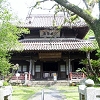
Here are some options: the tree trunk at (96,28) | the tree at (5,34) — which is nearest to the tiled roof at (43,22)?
the tree at (5,34)

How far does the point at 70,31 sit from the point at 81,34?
2.51 metres

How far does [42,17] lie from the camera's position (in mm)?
28891

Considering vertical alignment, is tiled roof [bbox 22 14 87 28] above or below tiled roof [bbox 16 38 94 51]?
above

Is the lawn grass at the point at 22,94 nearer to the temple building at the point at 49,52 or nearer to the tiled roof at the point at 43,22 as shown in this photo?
the temple building at the point at 49,52

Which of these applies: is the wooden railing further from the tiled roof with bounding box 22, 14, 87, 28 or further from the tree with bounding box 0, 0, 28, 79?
the tree with bounding box 0, 0, 28, 79

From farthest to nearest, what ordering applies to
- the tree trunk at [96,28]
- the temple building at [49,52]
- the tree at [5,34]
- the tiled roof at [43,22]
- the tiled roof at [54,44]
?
the tiled roof at [43,22] < the temple building at [49,52] < the tiled roof at [54,44] < the tree at [5,34] < the tree trunk at [96,28]

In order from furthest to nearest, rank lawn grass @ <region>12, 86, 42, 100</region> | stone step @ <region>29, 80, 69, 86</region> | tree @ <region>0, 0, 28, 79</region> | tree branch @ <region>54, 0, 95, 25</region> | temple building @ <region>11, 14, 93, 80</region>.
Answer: temple building @ <region>11, 14, 93, 80</region>
stone step @ <region>29, 80, 69, 86</region>
tree @ <region>0, 0, 28, 79</region>
lawn grass @ <region>12, 86, 42, 100</region>
tree branch @ <region>54, 0, 95, 25</region>

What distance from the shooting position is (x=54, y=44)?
23172 millimetres

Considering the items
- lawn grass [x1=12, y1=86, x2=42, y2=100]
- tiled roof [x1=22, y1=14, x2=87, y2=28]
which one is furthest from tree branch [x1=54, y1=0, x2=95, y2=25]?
tiled roof [x1=22, y1=14, x2=87, y2=28]

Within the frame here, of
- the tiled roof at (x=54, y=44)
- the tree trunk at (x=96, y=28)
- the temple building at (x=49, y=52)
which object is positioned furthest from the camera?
the temple building at (x=49, y=52)

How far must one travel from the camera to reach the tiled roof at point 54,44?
2192 cm

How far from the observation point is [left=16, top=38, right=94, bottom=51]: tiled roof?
2192cm

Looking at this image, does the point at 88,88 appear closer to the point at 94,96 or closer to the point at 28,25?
the point at 94,96

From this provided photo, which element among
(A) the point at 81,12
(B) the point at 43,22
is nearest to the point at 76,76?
(B) the point at 43,22
